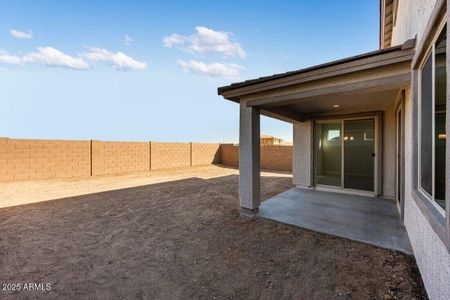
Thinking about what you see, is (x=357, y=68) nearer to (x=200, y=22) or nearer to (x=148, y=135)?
(x=200, y=22)

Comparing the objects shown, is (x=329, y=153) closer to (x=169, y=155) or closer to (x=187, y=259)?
(x=187, y=259)

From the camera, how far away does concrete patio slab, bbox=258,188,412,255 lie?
3.03 metres

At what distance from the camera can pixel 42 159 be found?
8812mm

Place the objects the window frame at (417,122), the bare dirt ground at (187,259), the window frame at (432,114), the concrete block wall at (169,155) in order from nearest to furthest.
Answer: the window frame at (417,122), the window frame at (432,114), the bare dirt ground at (187,259), the concrete block wall at (169,155)

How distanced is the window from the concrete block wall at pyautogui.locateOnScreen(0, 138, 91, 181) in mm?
12042

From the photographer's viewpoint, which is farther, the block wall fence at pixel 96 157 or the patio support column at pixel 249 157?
the block wall fence at pixel 96 157

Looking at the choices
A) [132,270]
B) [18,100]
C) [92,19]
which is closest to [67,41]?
[92,19]

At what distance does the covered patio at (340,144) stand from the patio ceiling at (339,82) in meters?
0.01

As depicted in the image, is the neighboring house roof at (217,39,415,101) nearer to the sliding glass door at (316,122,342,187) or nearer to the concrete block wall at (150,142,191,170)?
the sliding glass door at (316,122,342,187)

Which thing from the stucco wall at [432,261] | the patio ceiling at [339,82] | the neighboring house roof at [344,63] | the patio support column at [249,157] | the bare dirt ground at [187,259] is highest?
the neighboring house roof at [344,63]

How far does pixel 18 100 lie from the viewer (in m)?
8.90

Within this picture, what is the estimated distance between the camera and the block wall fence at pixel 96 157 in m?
8.23

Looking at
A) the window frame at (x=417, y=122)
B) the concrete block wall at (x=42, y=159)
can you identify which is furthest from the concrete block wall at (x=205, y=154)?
the window frame at (x=417, y=122)

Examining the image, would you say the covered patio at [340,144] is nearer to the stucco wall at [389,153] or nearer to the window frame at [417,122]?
the stucco wall at [389,153]
